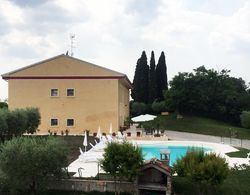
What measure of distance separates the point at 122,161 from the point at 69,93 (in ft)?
78.4

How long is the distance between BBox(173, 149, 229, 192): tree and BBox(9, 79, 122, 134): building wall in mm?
23137

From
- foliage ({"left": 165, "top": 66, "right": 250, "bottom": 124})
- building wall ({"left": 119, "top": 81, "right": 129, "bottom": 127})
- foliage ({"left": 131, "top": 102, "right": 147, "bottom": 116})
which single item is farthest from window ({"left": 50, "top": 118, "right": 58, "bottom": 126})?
foliage ({"left": 131, "top": 102, "right": 147, "bottom": 116})

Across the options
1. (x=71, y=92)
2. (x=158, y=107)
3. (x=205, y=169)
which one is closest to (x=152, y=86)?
(x=158, y=107)

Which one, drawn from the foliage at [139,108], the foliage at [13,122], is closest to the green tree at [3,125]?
the foliage at [13,122]

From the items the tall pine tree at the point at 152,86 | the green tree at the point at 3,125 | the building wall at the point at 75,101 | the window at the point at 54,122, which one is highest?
the tall pine tree at the point at 152,86

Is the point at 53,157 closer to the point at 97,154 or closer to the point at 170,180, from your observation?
the point at 170,180

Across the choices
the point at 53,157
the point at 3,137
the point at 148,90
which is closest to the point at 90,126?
the point at 3,137

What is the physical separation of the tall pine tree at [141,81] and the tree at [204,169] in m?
41.0

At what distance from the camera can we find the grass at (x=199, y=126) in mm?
39438

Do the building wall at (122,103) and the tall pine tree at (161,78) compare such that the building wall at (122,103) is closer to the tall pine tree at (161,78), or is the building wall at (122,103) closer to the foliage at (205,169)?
the tall pine tree at (161,78)

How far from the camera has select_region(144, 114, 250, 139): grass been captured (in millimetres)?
39438

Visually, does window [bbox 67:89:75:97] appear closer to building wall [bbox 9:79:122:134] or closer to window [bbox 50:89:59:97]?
building wall [bbox 9:79:122:134]

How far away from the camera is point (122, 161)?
14.5 meters

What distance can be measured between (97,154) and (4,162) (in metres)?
8.76
